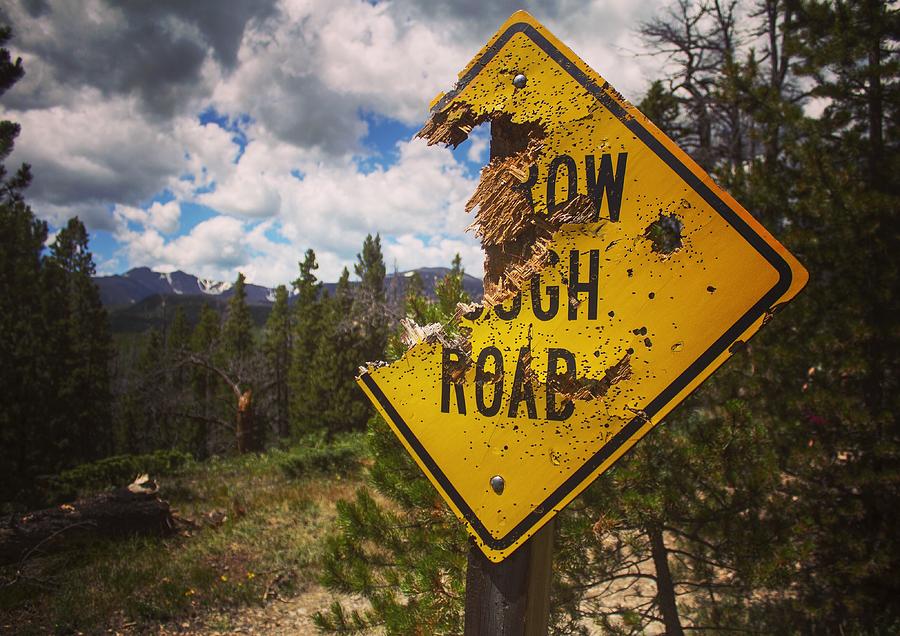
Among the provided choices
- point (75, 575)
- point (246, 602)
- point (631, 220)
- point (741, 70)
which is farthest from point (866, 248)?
point (75, 575)

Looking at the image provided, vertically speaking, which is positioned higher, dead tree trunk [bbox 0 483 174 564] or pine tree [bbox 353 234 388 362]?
pine tree [bbox 353 234 388 362]

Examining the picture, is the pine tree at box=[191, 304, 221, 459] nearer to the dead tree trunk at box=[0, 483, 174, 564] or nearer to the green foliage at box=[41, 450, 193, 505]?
the green foliage at box=[41, 450, 193, 505]

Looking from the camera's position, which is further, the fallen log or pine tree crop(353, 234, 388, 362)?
pine tree crop(353, 234, 388, 362)

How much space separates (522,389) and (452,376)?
169mm

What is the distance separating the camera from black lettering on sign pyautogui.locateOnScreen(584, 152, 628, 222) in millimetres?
1141

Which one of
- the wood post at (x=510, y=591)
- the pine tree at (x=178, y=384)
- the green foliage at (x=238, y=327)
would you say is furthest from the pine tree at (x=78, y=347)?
the wood post at (x=510, y=591)

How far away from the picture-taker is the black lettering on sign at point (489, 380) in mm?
1176

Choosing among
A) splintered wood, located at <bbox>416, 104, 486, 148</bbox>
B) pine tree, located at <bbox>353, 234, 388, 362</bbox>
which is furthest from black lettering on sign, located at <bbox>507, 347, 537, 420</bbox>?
pine tree, located at <bbox>353, 234, 388, 362</bbox>

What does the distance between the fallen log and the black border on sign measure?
23.8ft

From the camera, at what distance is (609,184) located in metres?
1.15

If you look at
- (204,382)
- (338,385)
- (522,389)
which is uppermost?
(522,389)

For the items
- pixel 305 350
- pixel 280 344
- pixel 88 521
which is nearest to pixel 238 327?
pixel 280 344

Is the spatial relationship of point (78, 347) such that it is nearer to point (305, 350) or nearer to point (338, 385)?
point (305, 350)

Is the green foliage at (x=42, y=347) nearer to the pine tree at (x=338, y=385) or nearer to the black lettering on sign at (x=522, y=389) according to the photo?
the pine tree at (x=338, y=385)
